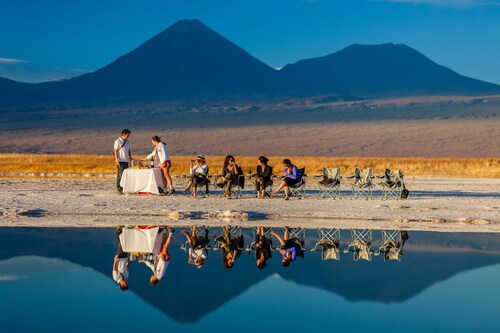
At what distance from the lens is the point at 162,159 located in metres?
18.7

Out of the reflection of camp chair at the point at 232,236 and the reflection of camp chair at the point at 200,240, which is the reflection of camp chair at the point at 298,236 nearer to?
the reflection of camp chair at the point at 232,236

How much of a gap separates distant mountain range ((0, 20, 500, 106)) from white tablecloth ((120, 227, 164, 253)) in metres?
122

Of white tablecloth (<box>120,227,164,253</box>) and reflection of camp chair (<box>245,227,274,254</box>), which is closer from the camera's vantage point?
white tablecloth (<box>120,227,164,253</box>)

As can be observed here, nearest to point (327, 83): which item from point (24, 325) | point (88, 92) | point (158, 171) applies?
point (88, 92)

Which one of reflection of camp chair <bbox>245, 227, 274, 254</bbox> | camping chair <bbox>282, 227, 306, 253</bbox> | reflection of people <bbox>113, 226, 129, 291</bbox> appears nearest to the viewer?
reflection of people <bbox>113, 226, 129, 291</bbox>

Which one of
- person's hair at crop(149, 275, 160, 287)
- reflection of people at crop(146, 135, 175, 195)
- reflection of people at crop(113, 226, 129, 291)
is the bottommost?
reflection of people at crop(113, 226, 129, 291)

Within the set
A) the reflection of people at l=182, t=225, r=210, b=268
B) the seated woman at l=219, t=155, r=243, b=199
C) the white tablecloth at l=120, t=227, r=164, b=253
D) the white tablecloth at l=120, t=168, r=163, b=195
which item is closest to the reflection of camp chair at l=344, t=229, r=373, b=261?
the reflection of people at l=182, t=225, r=210, b=268

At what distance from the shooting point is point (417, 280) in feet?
29.2

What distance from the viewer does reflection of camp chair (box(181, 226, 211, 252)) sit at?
1112 cm

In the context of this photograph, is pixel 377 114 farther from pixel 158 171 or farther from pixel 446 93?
pixel 158 171

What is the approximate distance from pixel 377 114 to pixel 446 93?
180 feet

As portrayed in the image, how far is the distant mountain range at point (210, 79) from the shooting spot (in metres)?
143

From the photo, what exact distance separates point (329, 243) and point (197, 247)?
1.73 m

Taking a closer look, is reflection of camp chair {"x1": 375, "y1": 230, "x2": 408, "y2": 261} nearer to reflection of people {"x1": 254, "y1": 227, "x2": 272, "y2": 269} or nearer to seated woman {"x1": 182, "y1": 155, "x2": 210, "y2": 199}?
reflection of people {"x1": 254, "y1": 227, "x2": 272, "y2": 269}
